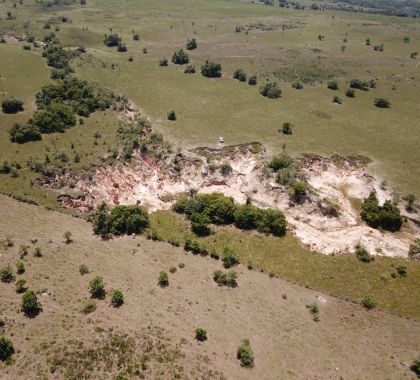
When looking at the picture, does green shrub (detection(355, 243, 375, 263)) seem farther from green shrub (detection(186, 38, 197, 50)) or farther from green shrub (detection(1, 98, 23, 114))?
green shrub (detection(186, 38, 197, 50))

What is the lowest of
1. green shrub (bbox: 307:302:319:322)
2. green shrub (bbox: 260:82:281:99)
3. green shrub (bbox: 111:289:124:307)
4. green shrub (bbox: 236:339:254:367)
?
green shrub (bbox: 307:302:319:322)

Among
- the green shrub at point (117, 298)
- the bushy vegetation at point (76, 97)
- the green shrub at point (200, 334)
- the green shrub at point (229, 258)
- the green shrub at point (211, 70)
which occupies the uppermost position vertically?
the bushy vegetation at point (76, 97)

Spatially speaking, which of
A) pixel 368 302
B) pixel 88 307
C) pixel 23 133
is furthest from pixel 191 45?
pixel 88 307

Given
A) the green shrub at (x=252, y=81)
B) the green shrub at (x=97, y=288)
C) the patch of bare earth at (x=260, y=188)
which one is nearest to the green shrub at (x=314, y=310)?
the patch of bare earth at (x=260, y=188)

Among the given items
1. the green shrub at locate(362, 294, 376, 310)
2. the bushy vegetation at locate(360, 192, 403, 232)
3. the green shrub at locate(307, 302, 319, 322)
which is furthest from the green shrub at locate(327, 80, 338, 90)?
the green shrub at locate(307, 302, 319, 322)

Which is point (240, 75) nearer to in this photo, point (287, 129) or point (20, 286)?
point (287, 129)

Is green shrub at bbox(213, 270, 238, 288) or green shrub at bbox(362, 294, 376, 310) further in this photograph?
green shrub at bbox(213, 270, 238, 288)

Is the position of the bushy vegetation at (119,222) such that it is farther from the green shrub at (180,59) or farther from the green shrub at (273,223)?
the green shrub at (180,59)
